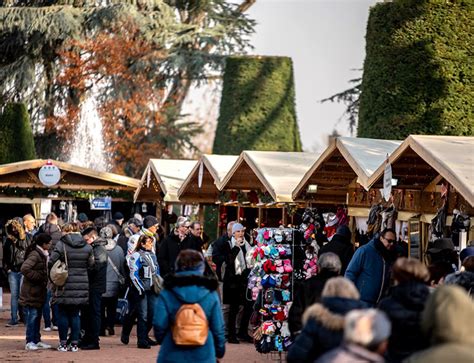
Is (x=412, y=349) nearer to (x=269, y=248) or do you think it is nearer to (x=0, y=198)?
(x=269, y=248)

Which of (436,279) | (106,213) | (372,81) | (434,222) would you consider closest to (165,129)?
(106,213)

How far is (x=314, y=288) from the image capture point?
30.5ft

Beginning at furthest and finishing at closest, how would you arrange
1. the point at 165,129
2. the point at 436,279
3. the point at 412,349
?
the point at 165,129, the point at 436,279, the point at 412,349

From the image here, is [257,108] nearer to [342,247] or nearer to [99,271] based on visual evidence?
[99,271]

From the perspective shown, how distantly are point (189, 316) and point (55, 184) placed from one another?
762 inches

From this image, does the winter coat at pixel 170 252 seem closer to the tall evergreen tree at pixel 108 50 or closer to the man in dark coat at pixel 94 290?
the man in dark coat at pixel 94 290

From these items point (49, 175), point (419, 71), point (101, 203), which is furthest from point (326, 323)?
point (101, 203)

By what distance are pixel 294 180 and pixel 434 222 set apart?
4.49 metres

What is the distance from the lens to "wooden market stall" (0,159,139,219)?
2634 cm

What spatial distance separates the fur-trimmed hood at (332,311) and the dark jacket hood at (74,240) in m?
7.12

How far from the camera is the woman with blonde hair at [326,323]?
657cm

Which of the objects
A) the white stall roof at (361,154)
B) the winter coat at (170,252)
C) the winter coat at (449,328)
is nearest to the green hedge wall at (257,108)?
the winter coat at (170,252)

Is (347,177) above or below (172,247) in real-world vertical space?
above

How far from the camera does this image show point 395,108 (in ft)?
60.9
